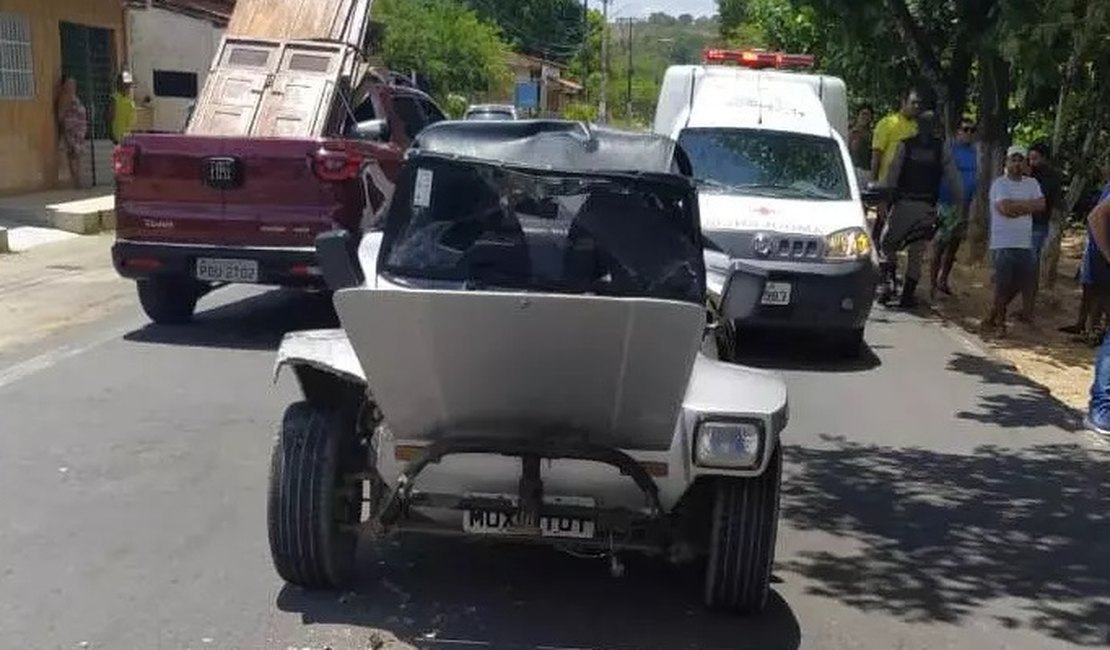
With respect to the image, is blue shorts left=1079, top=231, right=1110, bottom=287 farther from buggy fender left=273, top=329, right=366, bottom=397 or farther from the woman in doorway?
the woman in doorway

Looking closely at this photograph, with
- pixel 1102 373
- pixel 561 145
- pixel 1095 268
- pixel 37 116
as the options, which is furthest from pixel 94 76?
pixel 561 145

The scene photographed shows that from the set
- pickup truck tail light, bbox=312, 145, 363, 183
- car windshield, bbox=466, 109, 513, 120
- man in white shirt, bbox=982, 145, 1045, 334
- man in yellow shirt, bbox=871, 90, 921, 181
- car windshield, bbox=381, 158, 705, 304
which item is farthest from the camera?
man in yellow shirt, bbox=871, 90, 921, 181

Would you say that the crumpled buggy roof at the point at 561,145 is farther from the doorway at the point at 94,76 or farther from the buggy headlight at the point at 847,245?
the doorway at the point at 94,76

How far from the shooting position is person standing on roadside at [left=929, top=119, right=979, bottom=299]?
44.9 ft

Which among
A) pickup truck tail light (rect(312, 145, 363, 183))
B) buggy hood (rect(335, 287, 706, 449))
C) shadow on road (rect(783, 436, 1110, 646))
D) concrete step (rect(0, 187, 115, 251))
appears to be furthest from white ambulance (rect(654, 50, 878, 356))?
concrete step (rect(0, 187, 115, 251))

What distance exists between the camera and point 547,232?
5172 mm

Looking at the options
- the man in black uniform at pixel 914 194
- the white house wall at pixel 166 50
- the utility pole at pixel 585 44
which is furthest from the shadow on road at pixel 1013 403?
the utility pole at pixel 585 44

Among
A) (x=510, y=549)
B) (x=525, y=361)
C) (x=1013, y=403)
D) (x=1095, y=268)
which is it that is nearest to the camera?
(x=525, y=361)

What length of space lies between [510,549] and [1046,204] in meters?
8.00

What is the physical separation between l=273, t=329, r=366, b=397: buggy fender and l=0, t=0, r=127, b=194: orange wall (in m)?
15.7

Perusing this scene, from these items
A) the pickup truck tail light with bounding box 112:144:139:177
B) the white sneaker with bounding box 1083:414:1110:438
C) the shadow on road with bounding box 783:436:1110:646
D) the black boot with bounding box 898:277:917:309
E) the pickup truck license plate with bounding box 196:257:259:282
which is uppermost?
the pickup truck tail light with bounding box 112:144:139:177

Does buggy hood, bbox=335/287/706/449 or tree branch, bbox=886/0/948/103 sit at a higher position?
tree branch, bbox=886/0/948/103

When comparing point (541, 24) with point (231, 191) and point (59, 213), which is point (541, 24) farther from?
point (231, 191)

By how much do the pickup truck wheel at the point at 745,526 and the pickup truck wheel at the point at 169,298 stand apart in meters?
6.45
